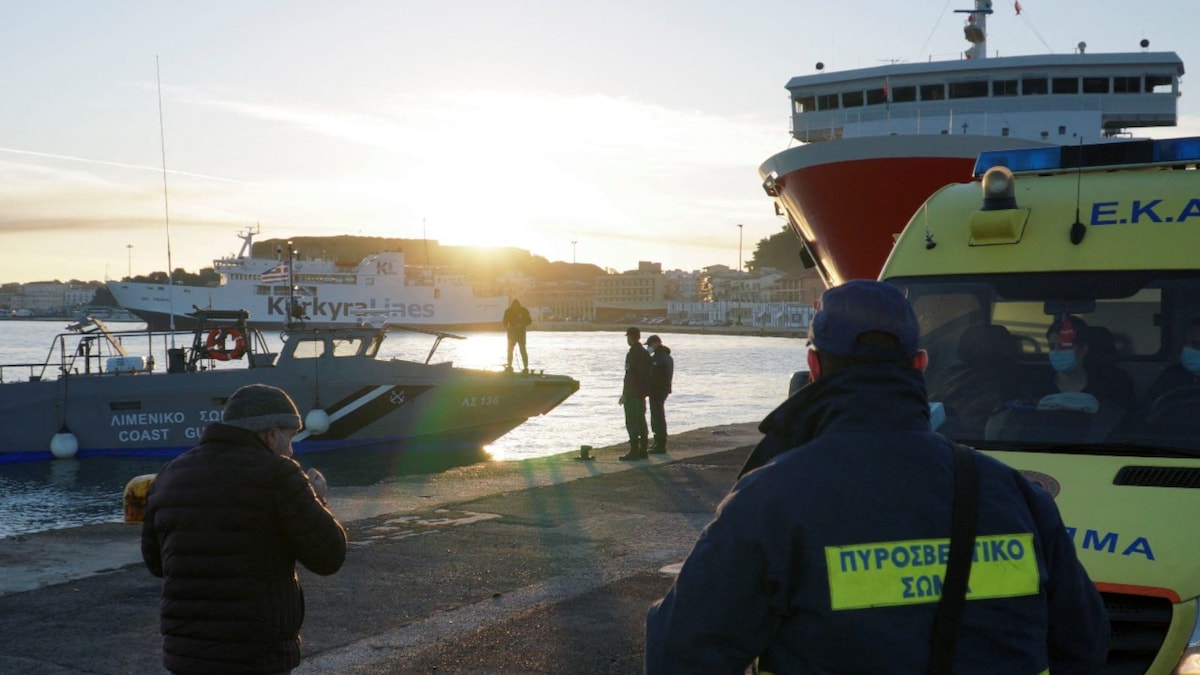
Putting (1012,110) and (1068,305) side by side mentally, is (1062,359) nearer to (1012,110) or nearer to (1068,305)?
(1068,305)

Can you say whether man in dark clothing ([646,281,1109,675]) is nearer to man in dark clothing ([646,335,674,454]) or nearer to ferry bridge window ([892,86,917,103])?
man in dark clothing ([646,335,674,454])

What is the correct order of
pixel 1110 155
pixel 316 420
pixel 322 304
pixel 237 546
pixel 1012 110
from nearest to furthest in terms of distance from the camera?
pixel 237 546, pixel 1110 155, pixel 316 420, pixel 1012 110, pixel 322 304

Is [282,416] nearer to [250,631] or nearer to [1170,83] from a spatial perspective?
[250,631]

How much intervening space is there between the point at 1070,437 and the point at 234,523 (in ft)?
10.4

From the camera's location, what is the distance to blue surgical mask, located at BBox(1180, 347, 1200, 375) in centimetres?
486

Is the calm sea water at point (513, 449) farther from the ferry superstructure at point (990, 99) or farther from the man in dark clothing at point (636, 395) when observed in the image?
the ferry superstructure at point (990, 99)

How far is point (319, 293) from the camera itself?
110m

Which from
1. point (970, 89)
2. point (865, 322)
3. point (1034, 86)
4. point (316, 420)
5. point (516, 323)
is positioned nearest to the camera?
point (865, 322)

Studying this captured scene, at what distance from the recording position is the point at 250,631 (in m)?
3.77

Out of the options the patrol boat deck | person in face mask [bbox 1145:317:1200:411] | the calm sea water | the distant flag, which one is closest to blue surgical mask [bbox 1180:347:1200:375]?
person in face mask [bbox 1145:317:1200:411]

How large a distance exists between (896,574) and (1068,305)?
139 inches

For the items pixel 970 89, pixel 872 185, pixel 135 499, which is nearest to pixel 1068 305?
pixel 135 499

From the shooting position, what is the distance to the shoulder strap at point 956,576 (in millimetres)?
2082

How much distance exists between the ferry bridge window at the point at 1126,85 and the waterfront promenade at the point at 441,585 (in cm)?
1876
